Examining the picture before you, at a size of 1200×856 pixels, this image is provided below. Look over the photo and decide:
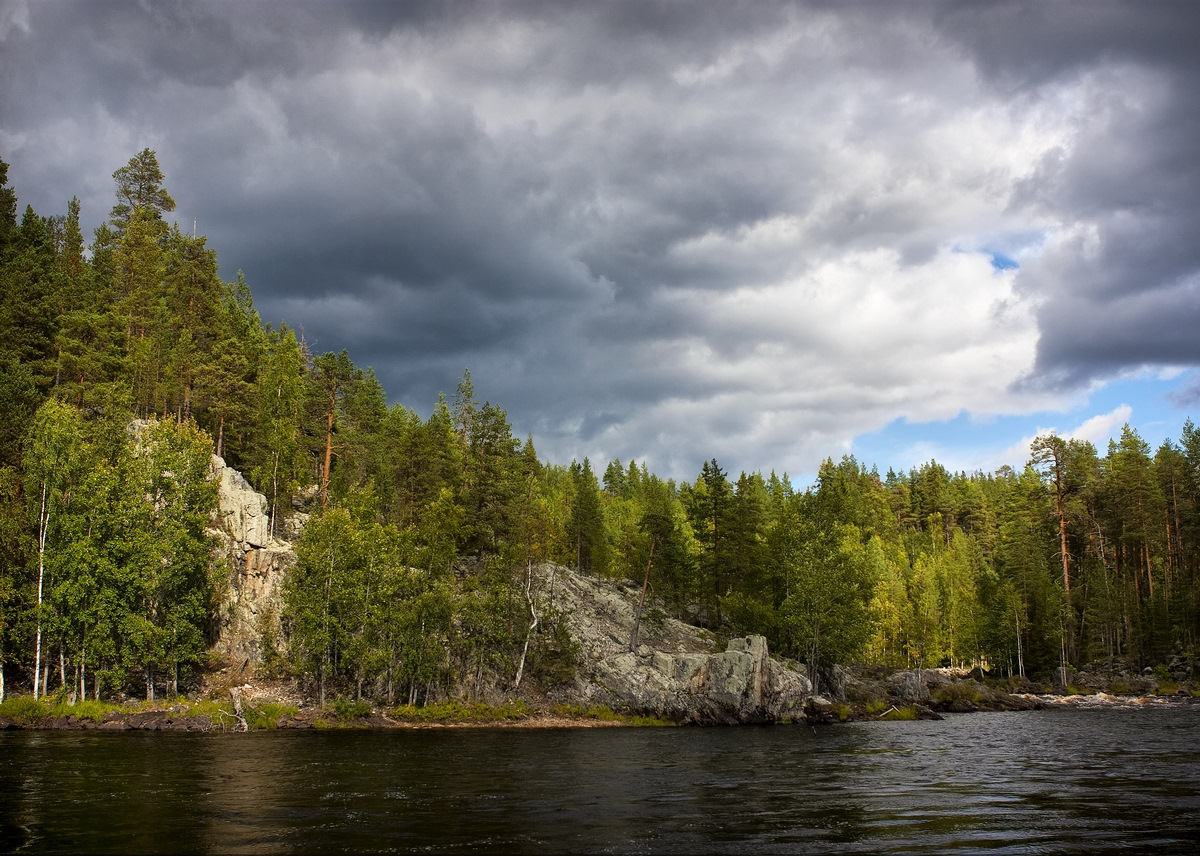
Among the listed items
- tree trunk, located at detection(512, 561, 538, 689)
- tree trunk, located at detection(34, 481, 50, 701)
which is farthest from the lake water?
Result: tree trunk, located at detection(512, 561, 538, 689)

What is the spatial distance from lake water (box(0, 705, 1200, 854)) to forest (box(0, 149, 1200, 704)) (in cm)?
1659

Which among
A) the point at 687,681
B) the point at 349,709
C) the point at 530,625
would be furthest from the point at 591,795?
the point at 530,625

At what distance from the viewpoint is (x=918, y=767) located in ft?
121

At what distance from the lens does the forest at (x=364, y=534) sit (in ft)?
198

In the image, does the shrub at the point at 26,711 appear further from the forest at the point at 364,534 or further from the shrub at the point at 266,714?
the shrub at the point at 266,714

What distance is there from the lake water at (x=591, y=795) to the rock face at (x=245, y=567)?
1996 cm

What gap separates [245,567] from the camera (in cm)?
7388

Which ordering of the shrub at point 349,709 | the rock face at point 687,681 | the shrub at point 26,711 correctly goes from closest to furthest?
the shrub at point 26,711, the shrub at point 349,709, the rock face at point 687,681

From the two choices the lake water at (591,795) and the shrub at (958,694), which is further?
the shrub at (958,694)

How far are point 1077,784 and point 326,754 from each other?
36791 mm

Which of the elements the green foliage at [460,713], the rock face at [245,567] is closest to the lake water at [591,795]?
the green foliage at [460,713]

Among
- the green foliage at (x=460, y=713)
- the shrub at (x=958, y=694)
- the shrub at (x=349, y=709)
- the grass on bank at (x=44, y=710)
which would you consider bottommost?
the shrub at (x=958, y=694)

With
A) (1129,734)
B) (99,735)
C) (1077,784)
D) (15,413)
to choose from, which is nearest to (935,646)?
(1129,734)

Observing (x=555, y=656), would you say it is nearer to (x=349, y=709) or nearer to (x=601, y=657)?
(x=601, y=657)
